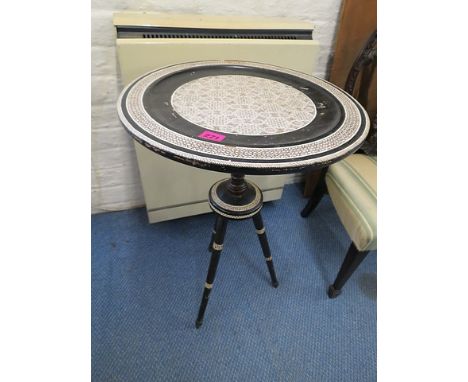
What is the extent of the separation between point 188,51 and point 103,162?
22.5 inches

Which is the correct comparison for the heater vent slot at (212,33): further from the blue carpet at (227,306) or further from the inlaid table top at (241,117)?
the blue carpet at (227,306)

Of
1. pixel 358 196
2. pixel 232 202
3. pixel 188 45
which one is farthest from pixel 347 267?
pixel 188 45

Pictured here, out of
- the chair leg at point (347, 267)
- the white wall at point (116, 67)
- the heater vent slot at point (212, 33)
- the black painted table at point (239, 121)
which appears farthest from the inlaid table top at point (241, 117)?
the chair leg at point (347, 267)

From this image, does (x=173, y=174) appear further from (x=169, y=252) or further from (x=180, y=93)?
(x=180, y=93)

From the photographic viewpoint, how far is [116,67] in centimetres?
100

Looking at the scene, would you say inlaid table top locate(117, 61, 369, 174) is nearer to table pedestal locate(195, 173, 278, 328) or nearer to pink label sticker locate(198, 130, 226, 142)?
pink label sticker locate(198, 130, 226, 142)

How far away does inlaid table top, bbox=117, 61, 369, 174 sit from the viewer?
1.74ft

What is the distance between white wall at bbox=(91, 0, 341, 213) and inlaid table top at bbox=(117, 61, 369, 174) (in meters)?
0.26

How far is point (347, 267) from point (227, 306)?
44cm

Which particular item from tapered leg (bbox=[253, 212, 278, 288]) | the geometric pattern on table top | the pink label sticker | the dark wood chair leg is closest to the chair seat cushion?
the dark wood chair leg

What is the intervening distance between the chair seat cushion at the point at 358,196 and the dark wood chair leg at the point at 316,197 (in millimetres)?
148

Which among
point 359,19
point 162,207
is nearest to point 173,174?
point 162,207

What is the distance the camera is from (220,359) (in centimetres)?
96

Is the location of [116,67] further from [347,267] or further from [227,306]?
[347,267]
